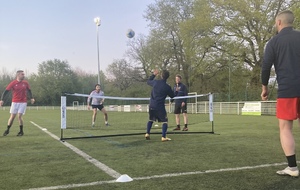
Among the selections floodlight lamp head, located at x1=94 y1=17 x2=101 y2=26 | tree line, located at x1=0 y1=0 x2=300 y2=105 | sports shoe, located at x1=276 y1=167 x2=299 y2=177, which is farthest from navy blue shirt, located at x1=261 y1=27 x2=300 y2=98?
floodlight lamp head, located at x1=94 y1=17 x2=101 y2=26

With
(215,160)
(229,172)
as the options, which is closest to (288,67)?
(229,172)

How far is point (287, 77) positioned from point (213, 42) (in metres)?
33.1

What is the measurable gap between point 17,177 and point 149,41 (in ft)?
141

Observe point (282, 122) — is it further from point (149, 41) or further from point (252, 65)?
point (149, 41)

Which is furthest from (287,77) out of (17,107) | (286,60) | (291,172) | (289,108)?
(17,107)

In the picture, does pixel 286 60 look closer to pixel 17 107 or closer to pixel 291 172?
pixel 291 172

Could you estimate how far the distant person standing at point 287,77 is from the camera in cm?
421

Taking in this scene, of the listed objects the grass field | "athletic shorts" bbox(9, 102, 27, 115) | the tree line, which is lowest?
the grass field

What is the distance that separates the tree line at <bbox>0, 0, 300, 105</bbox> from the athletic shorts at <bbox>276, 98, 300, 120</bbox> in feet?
72.2

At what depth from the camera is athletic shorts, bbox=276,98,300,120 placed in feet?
13.7

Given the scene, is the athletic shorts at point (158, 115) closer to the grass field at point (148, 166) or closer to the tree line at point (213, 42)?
the grass field at point (148, 166)

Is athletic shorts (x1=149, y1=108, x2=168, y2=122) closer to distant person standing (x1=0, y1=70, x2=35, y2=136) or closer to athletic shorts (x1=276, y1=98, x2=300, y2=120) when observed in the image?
athletic shorts (x1=276, y1=98, x2=300, y2=120)

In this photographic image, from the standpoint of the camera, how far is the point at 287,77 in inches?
169

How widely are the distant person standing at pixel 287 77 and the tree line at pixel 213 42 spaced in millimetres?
21727
